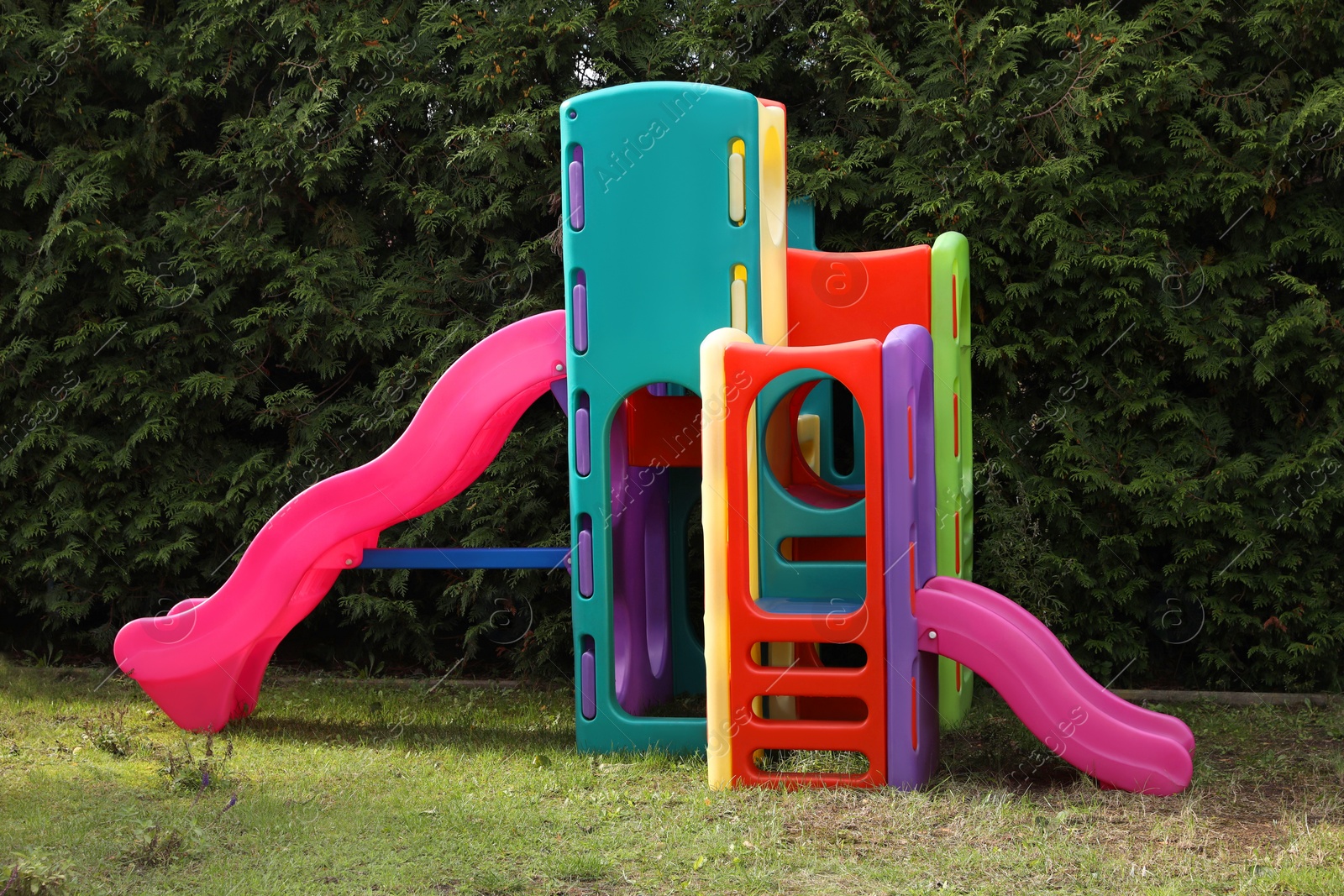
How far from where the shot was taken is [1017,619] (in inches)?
173

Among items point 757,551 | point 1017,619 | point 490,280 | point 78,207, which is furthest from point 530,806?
point 78,207

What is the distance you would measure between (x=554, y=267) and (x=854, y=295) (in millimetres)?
1916

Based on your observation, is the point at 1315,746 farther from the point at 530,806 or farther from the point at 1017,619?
the point at 530,806

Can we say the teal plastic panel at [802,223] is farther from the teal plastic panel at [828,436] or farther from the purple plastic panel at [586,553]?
the purple plastic panel at [586,553]

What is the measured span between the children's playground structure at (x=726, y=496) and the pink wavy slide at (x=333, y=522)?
0.01 meters

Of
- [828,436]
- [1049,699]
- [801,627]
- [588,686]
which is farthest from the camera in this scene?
[828,436]

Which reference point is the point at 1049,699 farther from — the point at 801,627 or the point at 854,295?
the point at 854,295

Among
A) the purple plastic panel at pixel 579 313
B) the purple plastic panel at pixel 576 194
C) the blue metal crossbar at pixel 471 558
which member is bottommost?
the blue metal crossbar at pixel 471 558

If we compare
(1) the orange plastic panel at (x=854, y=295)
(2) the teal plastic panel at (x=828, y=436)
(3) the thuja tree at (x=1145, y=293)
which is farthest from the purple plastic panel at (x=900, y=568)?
(3) the thuja tree at (x=1145, y=293)

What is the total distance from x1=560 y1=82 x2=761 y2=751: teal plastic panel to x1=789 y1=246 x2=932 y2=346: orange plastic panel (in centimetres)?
47

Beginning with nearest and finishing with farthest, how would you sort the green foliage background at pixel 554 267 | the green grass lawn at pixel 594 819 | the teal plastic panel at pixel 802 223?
the green grass lawn at pixel 594 819 → the green foliage background at pixel 554 267 → the teal plastic panel at pixel 802 223

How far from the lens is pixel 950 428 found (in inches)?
205

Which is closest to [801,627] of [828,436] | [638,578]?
[638,578]

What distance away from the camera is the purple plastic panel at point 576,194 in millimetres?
5055
